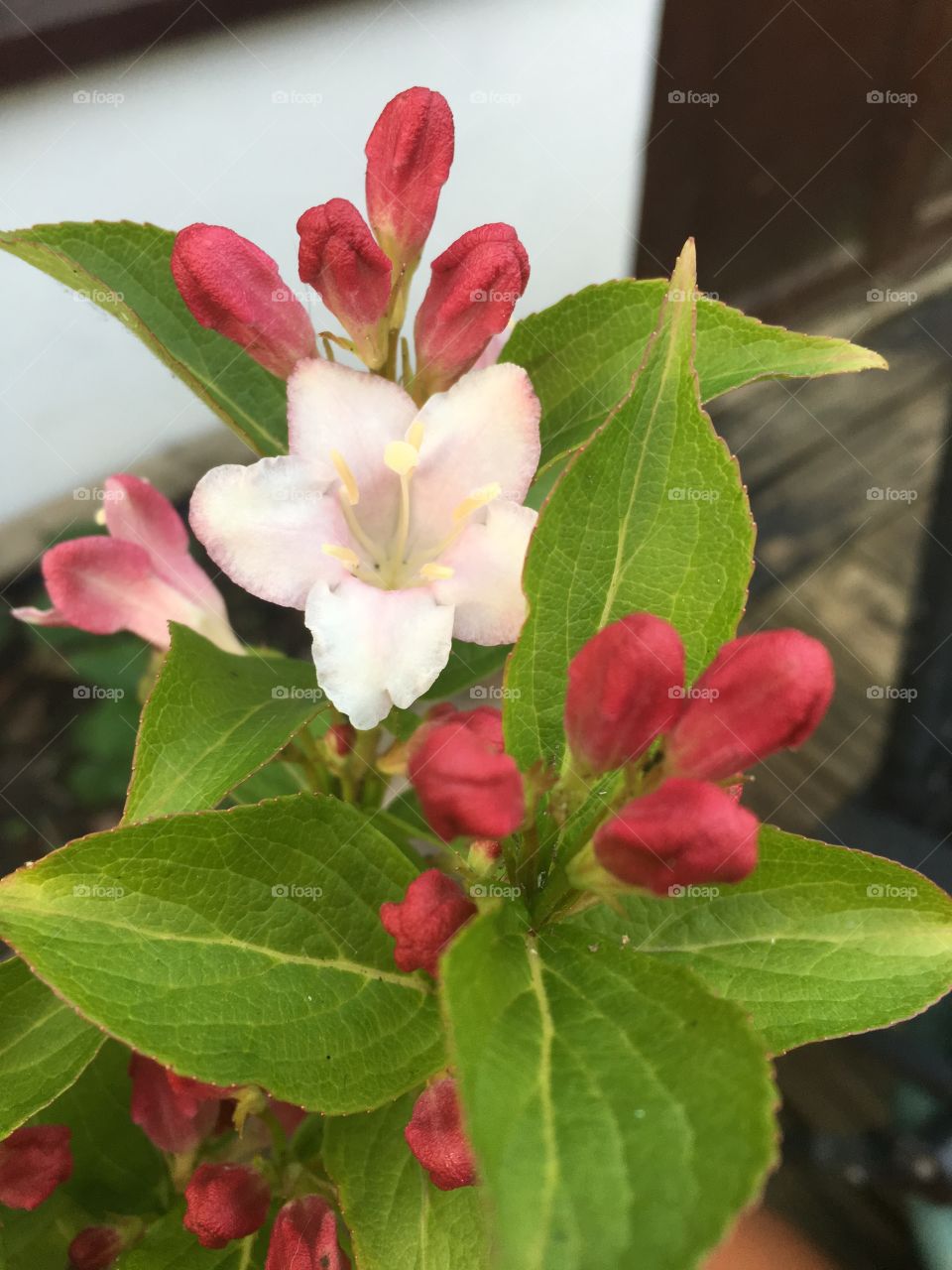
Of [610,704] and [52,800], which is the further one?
[52,800]

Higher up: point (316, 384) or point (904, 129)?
point (904, 129)

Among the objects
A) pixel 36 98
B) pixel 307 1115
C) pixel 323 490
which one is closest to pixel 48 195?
pixel 36 98

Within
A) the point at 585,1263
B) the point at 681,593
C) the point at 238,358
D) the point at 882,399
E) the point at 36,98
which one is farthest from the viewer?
the point at 882,399

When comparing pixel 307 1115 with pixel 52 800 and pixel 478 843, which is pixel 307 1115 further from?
pixel 52 800

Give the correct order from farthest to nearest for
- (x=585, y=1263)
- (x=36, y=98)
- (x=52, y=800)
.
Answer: (x=52, y=800) → (x=36, y=98) → (x=585, y=1263)

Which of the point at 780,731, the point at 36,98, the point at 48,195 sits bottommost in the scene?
the point at 780,731

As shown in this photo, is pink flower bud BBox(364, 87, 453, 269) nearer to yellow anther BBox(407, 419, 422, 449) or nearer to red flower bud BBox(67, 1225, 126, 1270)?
yellow anther BBox(407, 419, 422, 449)

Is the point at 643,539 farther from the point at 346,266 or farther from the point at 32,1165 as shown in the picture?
the point at 32,1165
